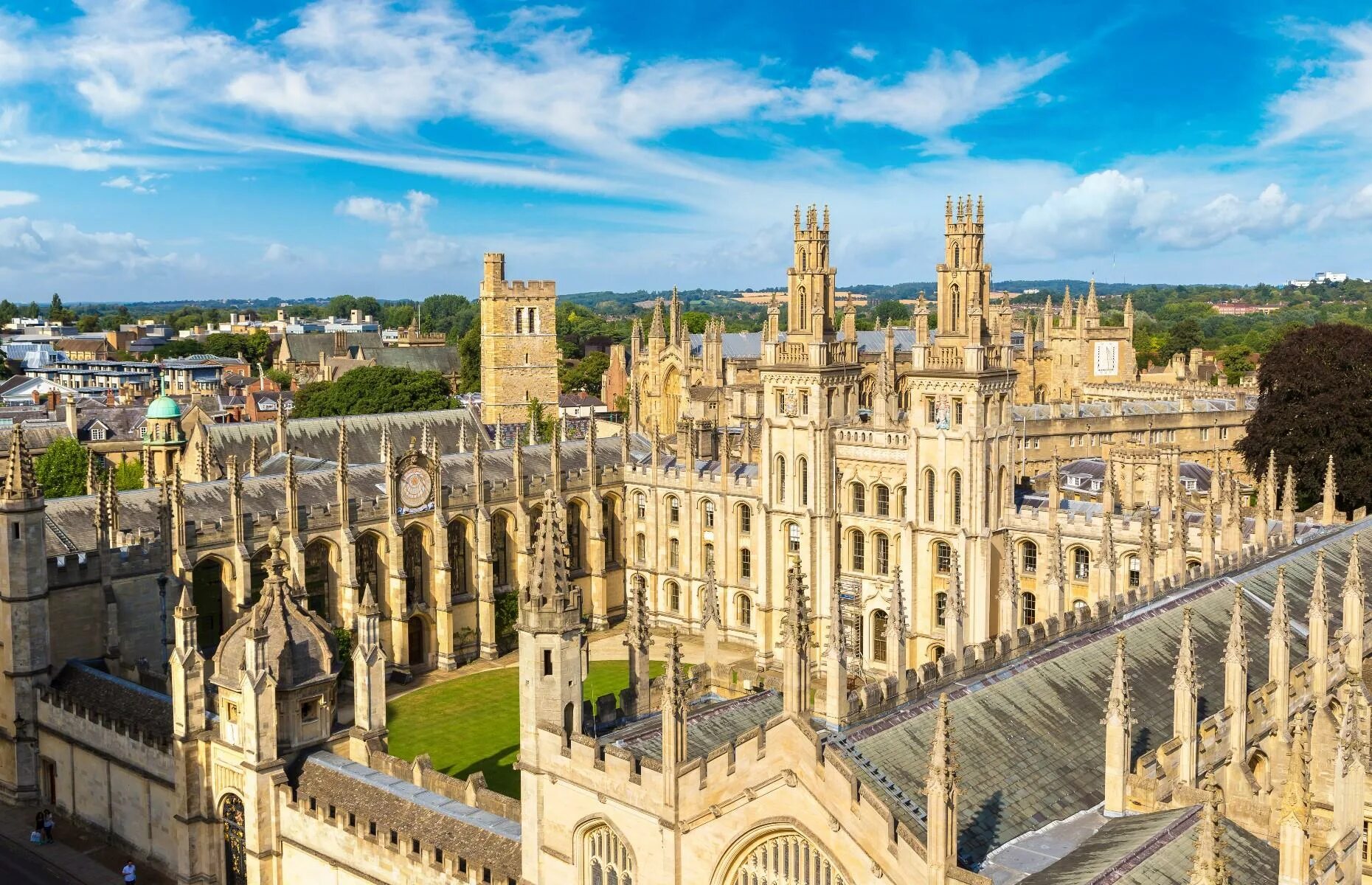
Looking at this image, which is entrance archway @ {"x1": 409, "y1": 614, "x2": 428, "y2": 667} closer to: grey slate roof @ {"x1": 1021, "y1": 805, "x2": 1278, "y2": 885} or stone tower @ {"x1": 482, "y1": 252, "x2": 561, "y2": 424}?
grey slate roof @ {"x1": 1021, "y1": 805, "x2": 1278, "y2": 885}

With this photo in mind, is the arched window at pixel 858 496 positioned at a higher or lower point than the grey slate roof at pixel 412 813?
higher

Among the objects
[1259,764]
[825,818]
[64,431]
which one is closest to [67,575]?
[825,818]

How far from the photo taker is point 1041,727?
72.2 ft

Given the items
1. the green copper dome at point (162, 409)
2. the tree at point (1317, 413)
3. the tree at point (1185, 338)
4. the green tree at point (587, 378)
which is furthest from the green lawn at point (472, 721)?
the tree at point (1185, 338)

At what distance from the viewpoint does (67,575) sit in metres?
35.0

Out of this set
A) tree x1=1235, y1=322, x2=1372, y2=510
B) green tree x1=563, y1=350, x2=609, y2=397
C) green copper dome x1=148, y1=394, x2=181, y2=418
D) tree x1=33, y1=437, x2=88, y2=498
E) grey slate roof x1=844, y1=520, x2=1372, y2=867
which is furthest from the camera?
green tree x1=563, y1=350, x2=609, y2=397

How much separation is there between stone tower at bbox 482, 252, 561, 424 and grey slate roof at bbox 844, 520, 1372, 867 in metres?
64.1

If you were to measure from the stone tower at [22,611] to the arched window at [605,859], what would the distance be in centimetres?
1982

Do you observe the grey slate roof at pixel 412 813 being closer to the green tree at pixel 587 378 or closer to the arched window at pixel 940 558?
the arched window at pixel 940 558

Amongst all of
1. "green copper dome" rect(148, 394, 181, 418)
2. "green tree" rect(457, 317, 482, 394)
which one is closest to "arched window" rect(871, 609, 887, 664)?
"green copper dome" rect(148, 394, 181, 418)

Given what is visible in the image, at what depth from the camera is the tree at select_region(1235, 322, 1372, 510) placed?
55.4 metres

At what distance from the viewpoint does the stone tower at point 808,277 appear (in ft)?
163

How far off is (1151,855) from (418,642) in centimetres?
3710

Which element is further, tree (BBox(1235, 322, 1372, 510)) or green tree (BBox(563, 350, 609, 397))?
green tree (BBox(563, 350, 609, 397))
